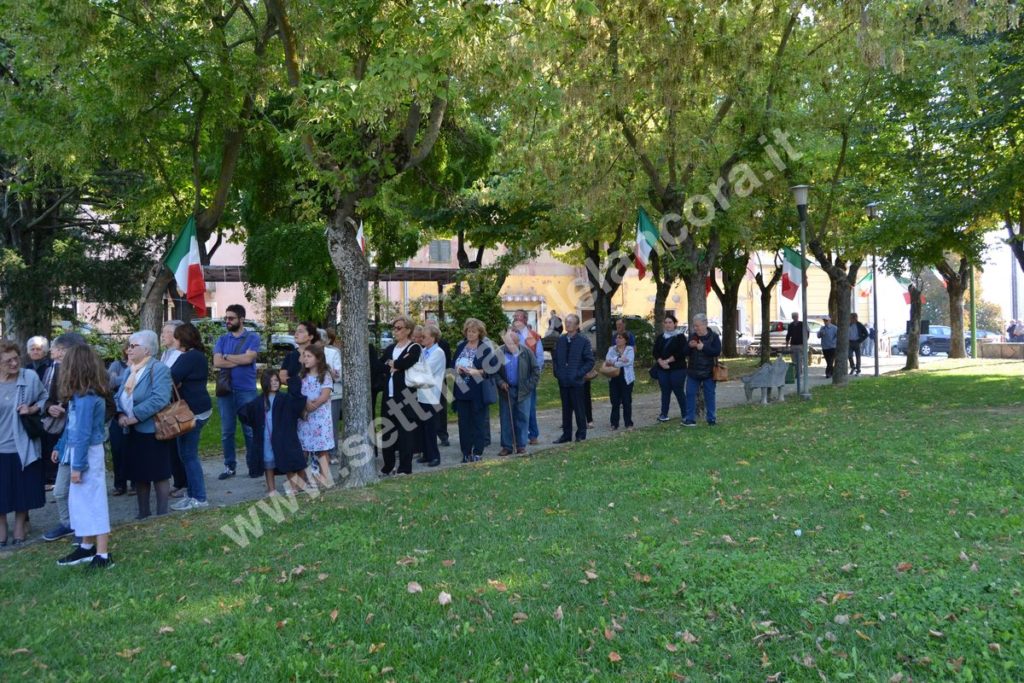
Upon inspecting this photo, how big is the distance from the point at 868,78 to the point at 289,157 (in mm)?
11395

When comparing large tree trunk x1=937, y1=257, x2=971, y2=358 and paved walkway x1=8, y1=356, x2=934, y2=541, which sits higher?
large tree trunk x1=937, y1=257, x2=971, y2=358

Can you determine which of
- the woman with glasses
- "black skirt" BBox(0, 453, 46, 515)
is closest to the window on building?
the woman with glasses

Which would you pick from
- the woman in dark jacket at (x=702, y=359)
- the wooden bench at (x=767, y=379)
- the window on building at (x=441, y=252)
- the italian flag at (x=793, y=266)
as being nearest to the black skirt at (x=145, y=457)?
the woman in dark jacket at (x=702, y=359)

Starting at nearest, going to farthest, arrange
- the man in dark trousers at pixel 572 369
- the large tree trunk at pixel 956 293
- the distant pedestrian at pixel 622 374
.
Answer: the man in dark trousers at pixel 572 369 < the distant pedestrian at pixel 622 374 < the large tree trunk at pixel 956 293

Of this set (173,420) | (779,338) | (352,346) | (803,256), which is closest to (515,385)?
(352,346)

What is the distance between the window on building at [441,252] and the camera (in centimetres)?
5350

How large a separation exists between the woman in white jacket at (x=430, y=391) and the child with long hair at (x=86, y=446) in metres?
4.32

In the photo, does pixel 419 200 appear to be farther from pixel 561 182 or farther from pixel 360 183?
pixel 360 183

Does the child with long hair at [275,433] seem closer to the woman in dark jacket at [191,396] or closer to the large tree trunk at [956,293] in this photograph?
the woman in dark jacket at [191,396]

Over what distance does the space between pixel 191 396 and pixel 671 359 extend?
7586 millimetres

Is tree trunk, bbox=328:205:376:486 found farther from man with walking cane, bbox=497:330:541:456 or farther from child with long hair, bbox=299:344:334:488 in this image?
man with walking cane, bbox=497:330:541:456

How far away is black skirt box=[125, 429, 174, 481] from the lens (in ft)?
26.4

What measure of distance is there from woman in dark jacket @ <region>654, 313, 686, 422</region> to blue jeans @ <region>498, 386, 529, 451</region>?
284cm

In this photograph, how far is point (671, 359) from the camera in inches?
544
